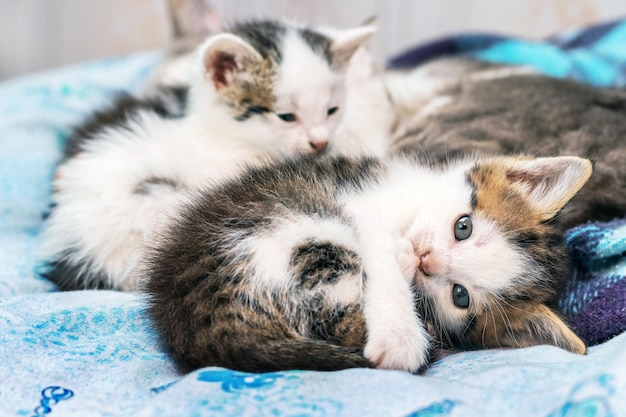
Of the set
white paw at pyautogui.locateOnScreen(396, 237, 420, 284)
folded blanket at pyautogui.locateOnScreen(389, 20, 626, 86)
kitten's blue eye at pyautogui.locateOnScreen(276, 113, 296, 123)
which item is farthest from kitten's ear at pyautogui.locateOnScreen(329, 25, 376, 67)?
folded blanket at pyautogui.locateOnScreen(389, 20, 626, 86)

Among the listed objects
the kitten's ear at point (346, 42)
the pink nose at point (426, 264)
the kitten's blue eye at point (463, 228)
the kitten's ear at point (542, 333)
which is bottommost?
the kitten's ear at point (542, 333)

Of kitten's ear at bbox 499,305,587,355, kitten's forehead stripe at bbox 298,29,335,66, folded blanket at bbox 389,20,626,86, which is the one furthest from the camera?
folded blanket at bbox 389,20,626,86

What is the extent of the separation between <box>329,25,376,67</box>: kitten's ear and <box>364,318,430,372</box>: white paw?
3.13 feet

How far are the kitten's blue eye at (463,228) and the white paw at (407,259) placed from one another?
0.33 feet

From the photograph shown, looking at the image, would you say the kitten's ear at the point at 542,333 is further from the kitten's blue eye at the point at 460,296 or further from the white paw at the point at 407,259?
the white paw at the point at 407,259

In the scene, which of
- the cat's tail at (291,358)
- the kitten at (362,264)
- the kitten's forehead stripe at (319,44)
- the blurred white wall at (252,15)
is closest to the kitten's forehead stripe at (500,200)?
the kitten at (362,264)

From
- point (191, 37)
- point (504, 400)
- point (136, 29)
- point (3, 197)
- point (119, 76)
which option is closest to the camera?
point (504, 400)

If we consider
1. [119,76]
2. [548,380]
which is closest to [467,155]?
[548,380]

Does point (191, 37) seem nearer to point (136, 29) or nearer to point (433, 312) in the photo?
point (136, 29)

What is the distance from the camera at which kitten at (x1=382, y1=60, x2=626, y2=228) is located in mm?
1507

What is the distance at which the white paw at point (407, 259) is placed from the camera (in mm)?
1089

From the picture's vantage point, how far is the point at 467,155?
4.73ft

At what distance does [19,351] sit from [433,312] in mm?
754

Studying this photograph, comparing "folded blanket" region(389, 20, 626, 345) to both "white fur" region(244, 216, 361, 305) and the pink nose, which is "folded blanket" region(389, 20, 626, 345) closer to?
the pink nose
